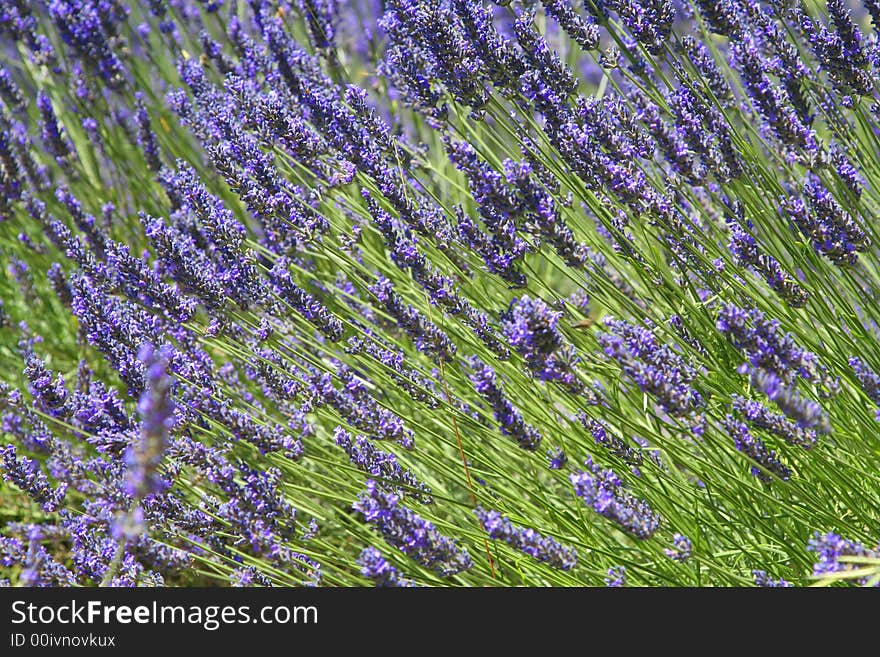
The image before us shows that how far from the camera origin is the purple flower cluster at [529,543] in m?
1.52

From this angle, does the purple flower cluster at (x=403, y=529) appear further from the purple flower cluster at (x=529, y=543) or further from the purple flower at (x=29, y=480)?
the purple flower at (x=29, y=480)

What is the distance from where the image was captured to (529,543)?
157 centimetres

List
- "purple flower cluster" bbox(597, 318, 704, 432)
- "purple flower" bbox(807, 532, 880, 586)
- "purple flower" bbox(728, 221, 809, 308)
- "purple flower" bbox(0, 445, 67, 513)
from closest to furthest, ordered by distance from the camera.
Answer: "purple flower" bbox(807, 532, 880, 586) → "purple flower cluster" bbox(597, 318, 704, 432) → "purple flower" bbox(728, 221, 809, 308) → "purple flower" bbox(0, 445, 67, 513)

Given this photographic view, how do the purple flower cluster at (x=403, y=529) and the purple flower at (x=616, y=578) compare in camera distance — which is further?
the purple flower at (x=616, y=578)

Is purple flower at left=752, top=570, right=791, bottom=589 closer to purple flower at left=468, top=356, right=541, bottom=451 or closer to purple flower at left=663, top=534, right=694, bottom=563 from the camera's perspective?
purple flower at left=663, top=534, right=694, bottom=563

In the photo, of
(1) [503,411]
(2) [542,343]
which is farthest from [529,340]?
(1) [503,411]

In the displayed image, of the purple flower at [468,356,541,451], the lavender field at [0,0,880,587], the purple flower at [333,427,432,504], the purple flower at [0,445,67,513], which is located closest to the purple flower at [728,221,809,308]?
the lavender field at [0,0,880,587]

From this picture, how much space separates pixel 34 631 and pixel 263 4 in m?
2.20

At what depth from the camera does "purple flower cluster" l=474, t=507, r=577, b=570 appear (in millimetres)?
1518

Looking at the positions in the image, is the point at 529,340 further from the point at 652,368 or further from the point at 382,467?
the point at 382,467

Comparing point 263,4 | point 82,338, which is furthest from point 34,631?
point 263,4

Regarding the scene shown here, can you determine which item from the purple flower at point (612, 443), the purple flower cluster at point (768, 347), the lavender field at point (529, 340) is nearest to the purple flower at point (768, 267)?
the lavender field at point (529, 340)

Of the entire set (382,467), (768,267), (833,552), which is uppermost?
(768,267)

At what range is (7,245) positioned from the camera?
11.1ft
